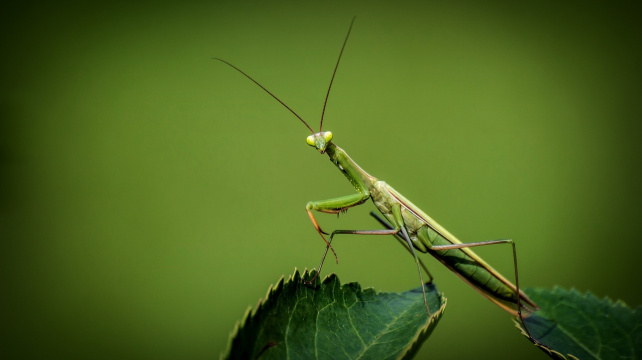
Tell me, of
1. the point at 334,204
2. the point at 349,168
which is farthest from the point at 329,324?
the point at 349,168

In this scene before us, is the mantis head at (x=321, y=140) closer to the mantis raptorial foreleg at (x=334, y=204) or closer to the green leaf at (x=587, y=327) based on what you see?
the mantis raptorial foreleg at (x=334, y=204)

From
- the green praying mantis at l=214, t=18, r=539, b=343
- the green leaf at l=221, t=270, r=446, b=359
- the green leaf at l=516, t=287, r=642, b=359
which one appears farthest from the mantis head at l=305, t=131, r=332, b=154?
the green leaf at l=516, t=287, r=642, b=359

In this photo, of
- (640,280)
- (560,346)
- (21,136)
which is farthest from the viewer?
(640,280)

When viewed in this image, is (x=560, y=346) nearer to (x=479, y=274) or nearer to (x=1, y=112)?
(x=479, y=274)

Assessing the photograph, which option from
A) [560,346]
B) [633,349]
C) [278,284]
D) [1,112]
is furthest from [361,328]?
[1,112]

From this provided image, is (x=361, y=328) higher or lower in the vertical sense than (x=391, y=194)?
lower

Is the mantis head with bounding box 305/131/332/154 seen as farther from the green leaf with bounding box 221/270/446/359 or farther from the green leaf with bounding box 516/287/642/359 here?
the green leaf with bounding box 516/287/642/359
